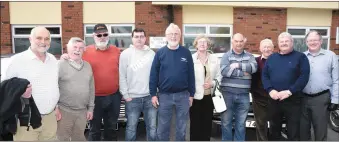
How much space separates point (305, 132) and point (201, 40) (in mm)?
1888

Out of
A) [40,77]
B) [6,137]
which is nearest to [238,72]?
[40,77]

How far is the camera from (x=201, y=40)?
4219 millimetres

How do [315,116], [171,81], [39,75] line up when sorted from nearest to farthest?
[39,75] < [171,81] < [315,116]

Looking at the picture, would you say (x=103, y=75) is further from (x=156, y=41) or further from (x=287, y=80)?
(x=156, y=41)

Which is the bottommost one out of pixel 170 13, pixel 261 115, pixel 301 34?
pixel 261 115

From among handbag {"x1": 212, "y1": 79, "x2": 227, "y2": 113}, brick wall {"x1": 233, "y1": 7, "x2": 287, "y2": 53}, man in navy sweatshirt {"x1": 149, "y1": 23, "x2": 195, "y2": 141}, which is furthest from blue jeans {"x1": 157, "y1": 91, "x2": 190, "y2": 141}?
brick wall {"x1": 233, "y1": 7, "x2": 287, "y2": 53}

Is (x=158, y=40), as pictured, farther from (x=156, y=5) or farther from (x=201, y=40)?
(x=201, y=40)

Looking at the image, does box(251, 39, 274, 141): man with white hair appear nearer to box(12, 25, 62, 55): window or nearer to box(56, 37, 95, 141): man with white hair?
box(56, 37, 95, 141): man with white hair

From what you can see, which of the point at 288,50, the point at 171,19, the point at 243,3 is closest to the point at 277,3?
the point at 243,3

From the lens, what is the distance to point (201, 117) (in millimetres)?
4391

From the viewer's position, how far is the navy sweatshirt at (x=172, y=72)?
155 inches

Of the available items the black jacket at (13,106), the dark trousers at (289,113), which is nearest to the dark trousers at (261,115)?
the dark trousers at (289,113)

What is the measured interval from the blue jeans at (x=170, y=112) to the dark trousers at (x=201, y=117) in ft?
0.79

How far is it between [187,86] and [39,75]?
1.78 m
